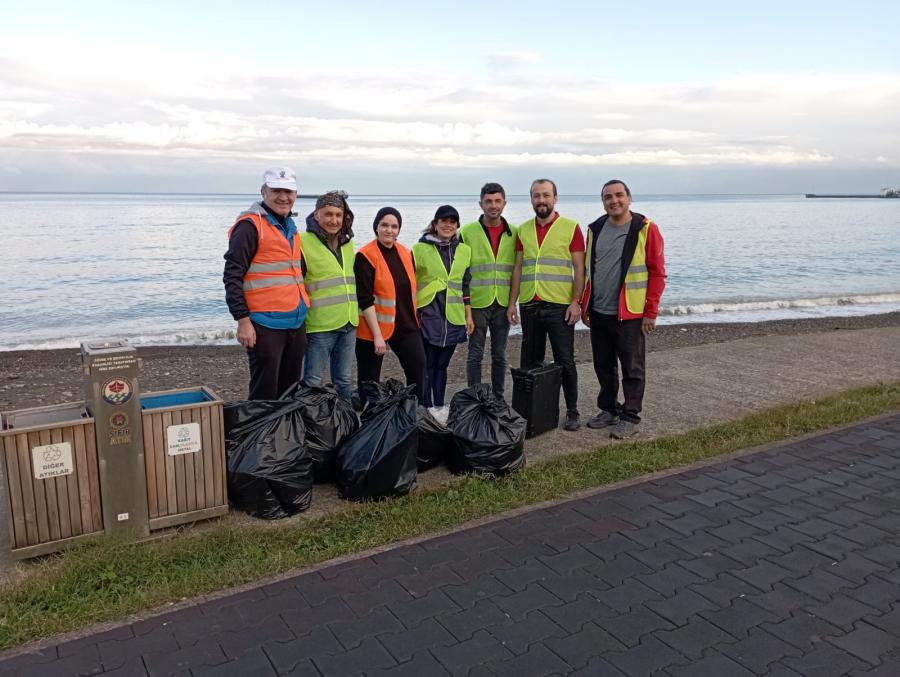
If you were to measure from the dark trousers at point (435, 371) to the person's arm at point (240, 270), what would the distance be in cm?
158

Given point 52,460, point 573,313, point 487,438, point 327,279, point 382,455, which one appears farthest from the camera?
point 573,313

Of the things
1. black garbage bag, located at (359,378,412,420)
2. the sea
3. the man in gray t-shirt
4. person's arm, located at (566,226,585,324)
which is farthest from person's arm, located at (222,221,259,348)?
the sea

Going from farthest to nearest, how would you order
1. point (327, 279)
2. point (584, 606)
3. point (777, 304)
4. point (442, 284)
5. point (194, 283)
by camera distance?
1. point (194, 283)
2. point (777, 304)
3. point (442, 284)
4. point (327, 279)
5. point (584, 606)

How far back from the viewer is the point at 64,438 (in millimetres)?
3238

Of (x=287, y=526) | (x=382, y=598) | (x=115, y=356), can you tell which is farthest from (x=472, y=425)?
(x=115, y=356)

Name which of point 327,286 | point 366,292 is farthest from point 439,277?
point 327,286

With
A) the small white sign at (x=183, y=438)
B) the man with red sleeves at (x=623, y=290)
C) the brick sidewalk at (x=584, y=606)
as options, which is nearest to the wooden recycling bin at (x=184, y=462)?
the small white sign at (x=183, y=438)

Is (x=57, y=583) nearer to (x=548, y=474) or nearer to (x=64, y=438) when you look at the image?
(x=64, y=438)

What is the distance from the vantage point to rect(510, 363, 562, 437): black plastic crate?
16.8 ft

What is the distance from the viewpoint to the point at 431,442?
174 inches

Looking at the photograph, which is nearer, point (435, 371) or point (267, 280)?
point (267, 280)

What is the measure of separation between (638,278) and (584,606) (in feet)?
9.05

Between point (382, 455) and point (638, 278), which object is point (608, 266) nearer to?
point (638, 278)

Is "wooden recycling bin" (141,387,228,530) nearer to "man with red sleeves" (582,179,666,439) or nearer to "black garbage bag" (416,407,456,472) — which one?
"black garbage bag" (416,407,456,472)
